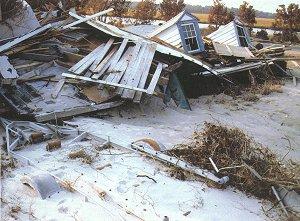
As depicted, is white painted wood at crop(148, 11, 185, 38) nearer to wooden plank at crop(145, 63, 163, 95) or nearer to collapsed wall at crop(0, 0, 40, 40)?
wooden plank at crop(145, 63, 163, 95)

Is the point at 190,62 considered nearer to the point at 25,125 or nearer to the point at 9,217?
the point at 25,125

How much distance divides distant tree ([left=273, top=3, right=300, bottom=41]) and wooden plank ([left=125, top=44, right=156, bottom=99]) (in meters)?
26.6

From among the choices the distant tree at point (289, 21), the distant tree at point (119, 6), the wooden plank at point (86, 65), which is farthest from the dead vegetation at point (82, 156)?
the distant tree at point (289, 21)

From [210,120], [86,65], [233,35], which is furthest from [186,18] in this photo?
[210,120]

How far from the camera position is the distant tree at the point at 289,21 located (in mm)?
34438

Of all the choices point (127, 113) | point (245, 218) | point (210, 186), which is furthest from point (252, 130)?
point (245, 218)

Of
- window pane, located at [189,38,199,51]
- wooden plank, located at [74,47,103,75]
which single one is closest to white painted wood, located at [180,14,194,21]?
window pane, located at [189,38,199,51]

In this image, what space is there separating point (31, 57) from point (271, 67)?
41.0 feet

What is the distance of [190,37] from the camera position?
55.7 feet

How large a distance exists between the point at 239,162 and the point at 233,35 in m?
14.7

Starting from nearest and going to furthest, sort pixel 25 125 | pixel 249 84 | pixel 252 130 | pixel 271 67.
A: pixel 25 125, pixel 252 130, pixel 249 84, pixel 271 67

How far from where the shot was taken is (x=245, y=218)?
5.13m

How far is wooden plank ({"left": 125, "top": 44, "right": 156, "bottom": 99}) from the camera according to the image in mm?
10414

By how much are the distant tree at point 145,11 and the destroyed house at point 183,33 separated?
16.7 m
